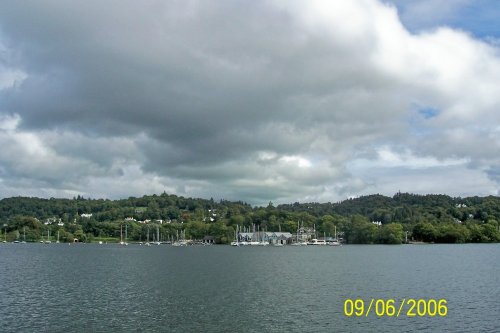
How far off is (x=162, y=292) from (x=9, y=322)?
23.2 metres

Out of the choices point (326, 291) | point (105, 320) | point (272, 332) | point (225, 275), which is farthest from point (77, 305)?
point (225, 275)

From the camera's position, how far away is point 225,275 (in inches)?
3482

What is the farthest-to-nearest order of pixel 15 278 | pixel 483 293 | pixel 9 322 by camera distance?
1. pixel 15 278
2. pixel 483 293
3. pixel 9 322

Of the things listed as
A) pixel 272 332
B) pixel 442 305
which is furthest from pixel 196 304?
pixel 442 305

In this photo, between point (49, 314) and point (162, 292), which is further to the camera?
point (162, 292)

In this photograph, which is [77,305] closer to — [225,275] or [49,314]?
[49,314]

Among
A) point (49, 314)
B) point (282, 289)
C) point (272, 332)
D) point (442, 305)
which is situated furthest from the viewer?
point (282, 289)
